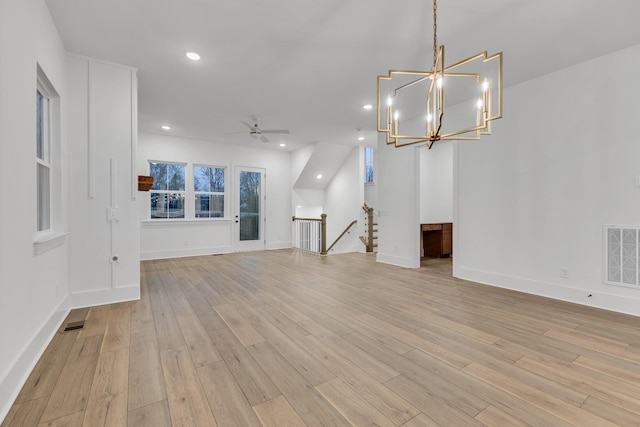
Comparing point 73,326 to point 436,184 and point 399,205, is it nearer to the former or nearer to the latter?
point 399,205

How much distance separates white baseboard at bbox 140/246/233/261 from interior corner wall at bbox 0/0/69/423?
168 inches

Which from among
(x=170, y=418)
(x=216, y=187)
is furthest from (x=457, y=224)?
(x=216, y=187)

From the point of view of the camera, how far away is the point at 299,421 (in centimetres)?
154

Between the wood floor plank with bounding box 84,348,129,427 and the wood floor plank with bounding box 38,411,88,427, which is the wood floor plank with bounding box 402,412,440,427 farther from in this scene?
the wood floor plank with bounding box 38,411,88,427

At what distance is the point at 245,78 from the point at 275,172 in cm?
461

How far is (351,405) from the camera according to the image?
1.66 meters

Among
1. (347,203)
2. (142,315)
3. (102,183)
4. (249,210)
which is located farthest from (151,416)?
(347,203)

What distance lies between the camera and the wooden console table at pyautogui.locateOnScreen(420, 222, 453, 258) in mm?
6883

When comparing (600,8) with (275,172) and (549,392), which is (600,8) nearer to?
(549,392)

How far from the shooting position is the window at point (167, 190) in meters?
6.84

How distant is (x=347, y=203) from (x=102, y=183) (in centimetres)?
612

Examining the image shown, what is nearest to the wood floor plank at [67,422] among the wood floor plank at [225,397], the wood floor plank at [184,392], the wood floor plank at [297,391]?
the wood floor plank at [184,392]

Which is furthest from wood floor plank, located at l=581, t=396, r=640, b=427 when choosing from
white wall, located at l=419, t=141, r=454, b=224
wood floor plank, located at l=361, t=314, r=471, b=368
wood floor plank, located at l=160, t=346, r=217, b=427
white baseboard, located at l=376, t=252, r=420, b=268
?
white wall, located at l=419, t=141, r=454, b=224

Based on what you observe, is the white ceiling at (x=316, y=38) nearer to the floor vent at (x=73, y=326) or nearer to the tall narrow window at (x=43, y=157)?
the tall narrow window at (x=43, y=157)
